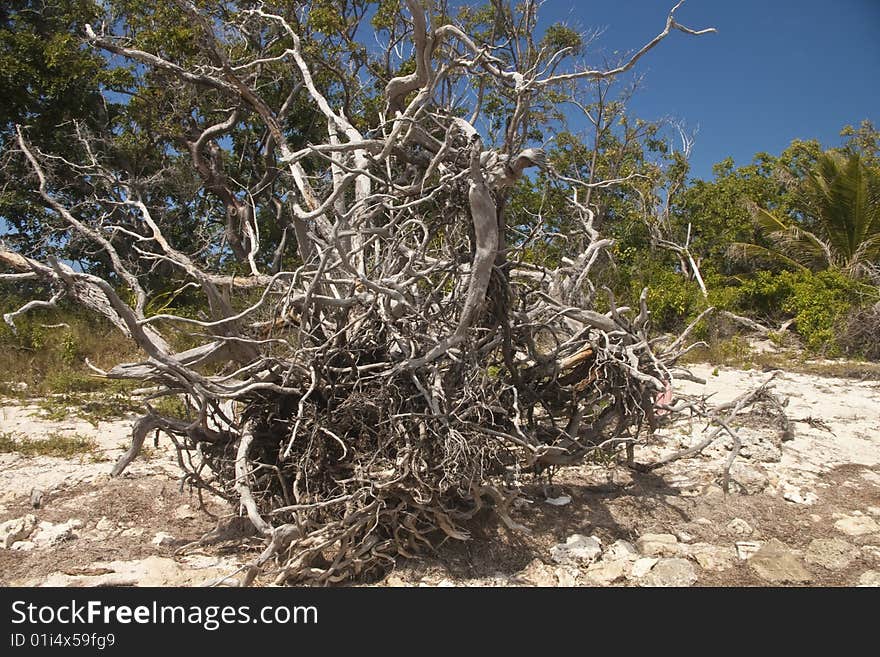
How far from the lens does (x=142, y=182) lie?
295 inches

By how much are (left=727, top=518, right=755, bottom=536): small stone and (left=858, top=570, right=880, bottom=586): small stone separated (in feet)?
1.82

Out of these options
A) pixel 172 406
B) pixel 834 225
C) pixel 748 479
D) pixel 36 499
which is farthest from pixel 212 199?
pixel 834 225

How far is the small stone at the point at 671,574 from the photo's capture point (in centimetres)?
306

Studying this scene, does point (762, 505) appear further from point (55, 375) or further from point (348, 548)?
point (55, 375)

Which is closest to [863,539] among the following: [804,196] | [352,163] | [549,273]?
[549,273]

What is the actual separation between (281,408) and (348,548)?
83 centimetres

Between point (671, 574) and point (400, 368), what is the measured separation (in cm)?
162

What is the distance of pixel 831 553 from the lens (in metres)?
3.33

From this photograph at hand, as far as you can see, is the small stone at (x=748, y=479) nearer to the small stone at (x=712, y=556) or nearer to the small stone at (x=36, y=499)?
the small stone at (x=712, y=556)

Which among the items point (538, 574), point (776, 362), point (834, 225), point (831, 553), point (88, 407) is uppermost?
point (834, 225)

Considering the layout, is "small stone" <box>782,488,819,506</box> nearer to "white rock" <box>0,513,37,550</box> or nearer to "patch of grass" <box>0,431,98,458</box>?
"white rock" <box>0,513,37,550</box>

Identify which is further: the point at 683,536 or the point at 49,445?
the point at 49,445

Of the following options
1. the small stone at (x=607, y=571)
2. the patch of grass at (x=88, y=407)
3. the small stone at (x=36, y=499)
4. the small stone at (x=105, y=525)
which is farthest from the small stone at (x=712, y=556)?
the patch of grass at (x=88, y=407)

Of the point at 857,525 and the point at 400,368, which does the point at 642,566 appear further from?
the point at 400,368
